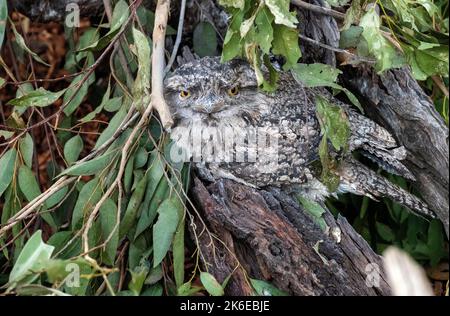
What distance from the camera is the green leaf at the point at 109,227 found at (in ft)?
7.95

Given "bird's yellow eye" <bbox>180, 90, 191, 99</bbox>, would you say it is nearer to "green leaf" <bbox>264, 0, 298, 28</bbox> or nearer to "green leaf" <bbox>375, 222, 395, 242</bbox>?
"green leaf" <bbox>264, 0, 298, 28</bbox>

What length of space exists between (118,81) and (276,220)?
34.0 inches

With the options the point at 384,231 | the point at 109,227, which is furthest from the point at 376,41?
the point at 384,231

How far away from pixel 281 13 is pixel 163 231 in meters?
0.84

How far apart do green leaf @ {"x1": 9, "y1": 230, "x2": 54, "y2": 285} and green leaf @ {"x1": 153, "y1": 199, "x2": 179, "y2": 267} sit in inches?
20.7

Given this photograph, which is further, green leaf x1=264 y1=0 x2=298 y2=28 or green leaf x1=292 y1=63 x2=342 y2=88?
green leaf x1=292 y1=63 x2=342 y2=88

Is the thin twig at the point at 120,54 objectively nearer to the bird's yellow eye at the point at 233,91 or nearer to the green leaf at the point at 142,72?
the green leaf at the point at 142,72

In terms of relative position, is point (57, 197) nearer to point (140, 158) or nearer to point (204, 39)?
point (140, 158)

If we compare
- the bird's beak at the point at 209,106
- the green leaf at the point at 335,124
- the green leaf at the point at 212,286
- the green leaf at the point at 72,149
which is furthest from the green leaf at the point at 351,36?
the green leaf at the point at 72,149

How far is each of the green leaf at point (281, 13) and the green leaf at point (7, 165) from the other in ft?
3.62

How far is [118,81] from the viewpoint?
9.14 feet

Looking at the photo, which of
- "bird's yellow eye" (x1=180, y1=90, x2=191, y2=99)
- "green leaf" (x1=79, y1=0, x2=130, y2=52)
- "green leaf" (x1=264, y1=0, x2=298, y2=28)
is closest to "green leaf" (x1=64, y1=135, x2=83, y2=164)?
"green leaf" (x1=79, y1=0, x2=130, y2=52)

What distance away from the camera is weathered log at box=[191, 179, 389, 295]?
7.63 ft
